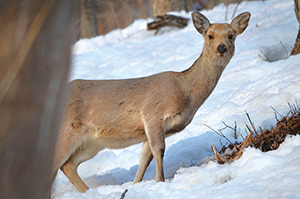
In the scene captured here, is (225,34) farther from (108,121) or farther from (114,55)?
(114,55)

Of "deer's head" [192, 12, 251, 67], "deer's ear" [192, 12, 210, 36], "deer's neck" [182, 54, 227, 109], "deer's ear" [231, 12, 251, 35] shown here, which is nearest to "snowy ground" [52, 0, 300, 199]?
"deer's neck" [182, 54, 227, 109]

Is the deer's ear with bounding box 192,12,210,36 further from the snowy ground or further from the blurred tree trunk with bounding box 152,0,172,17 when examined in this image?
the blurred tree trunk with bounding box 152,0,172,17

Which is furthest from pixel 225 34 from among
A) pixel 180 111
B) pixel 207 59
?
pixel 180 111

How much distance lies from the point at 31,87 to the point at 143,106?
3.46 meters

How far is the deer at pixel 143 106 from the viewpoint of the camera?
187 inches

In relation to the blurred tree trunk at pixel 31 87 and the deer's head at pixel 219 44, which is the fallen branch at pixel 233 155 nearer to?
the deer's head at pixel 219 44

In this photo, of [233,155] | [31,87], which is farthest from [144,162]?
[31,87]

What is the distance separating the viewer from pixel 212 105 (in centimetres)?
677

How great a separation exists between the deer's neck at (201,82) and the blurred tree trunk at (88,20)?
9351mm

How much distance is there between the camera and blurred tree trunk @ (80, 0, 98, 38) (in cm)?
1382

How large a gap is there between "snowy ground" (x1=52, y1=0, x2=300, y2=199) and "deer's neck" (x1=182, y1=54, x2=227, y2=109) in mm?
821

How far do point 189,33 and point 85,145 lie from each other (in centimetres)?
588

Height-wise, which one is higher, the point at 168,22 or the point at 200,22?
the point at 200,22

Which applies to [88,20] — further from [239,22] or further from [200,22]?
[239,22]
